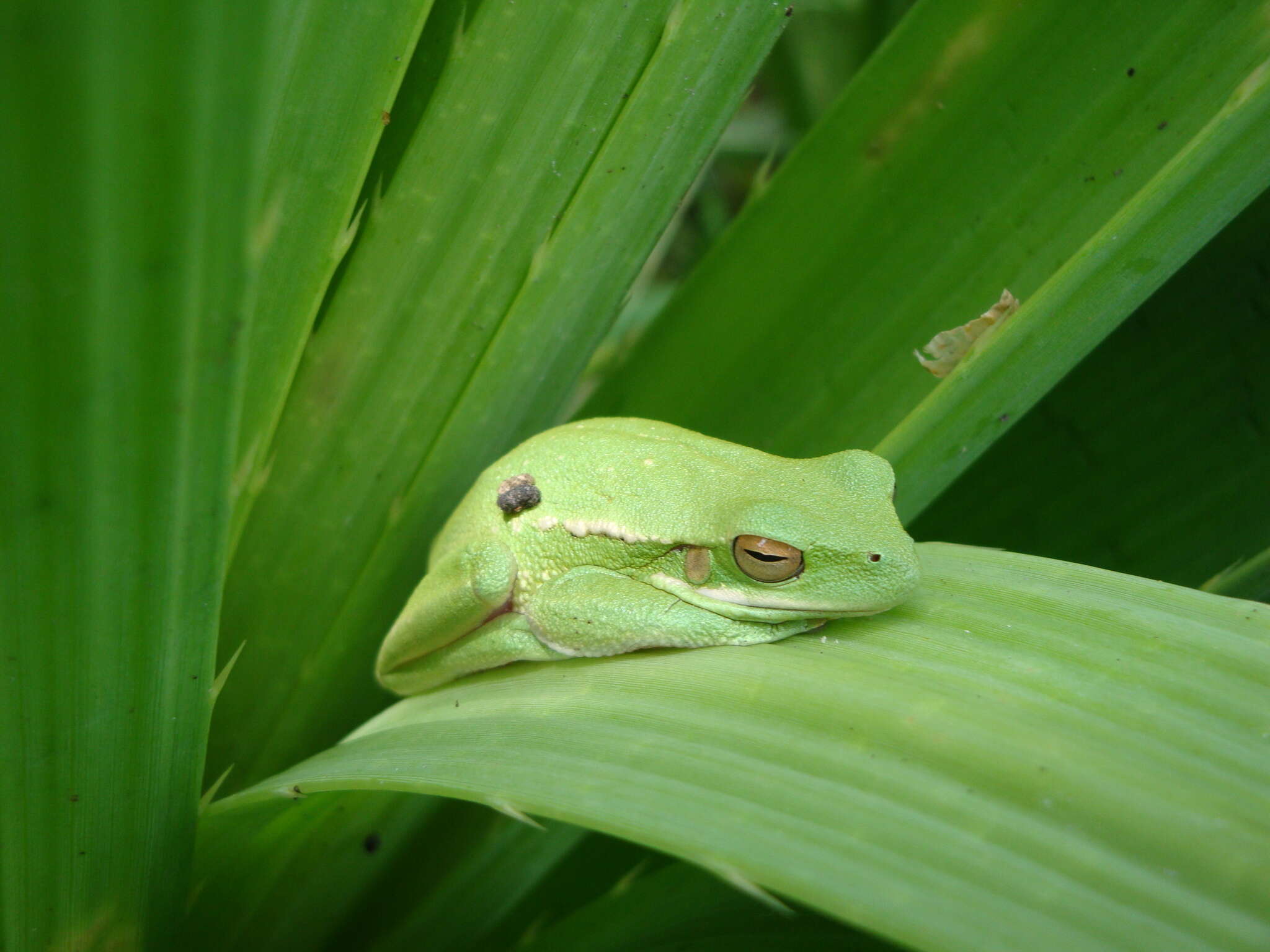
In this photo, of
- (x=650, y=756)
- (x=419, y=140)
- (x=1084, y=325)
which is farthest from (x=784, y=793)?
(x=419, y=140)

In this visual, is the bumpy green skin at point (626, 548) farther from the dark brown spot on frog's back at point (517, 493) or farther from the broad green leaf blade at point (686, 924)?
the broad green leaf blade at point (686, 924)

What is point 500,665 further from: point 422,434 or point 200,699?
point 200,699

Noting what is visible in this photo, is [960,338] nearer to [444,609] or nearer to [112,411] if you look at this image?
[444,609]

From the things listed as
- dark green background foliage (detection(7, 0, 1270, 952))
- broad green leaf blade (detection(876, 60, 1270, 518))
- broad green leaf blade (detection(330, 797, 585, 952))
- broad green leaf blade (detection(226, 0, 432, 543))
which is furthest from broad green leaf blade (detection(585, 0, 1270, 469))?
broad green leaf blade (detection(330, 797, 585, 952))

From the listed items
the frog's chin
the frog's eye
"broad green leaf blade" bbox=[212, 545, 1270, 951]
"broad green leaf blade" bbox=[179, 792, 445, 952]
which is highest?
the frog's eye

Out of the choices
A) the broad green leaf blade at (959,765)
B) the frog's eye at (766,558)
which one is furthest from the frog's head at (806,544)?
the broad green leaf blade at (959,765)

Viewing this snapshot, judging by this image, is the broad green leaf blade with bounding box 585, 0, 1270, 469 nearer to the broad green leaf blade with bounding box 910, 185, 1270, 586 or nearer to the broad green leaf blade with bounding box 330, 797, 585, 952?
the broad green leaf blade with bounding box 910, 185, 1270, 586

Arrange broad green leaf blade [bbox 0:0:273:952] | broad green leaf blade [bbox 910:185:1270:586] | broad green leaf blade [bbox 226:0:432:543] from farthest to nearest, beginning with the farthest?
broad green leaf blade [bbox 910:185:1270:586]
broad green leaf blade [bbox 226:0:432:543]
broad green leaf blade [bbox 0:0:273:952]
